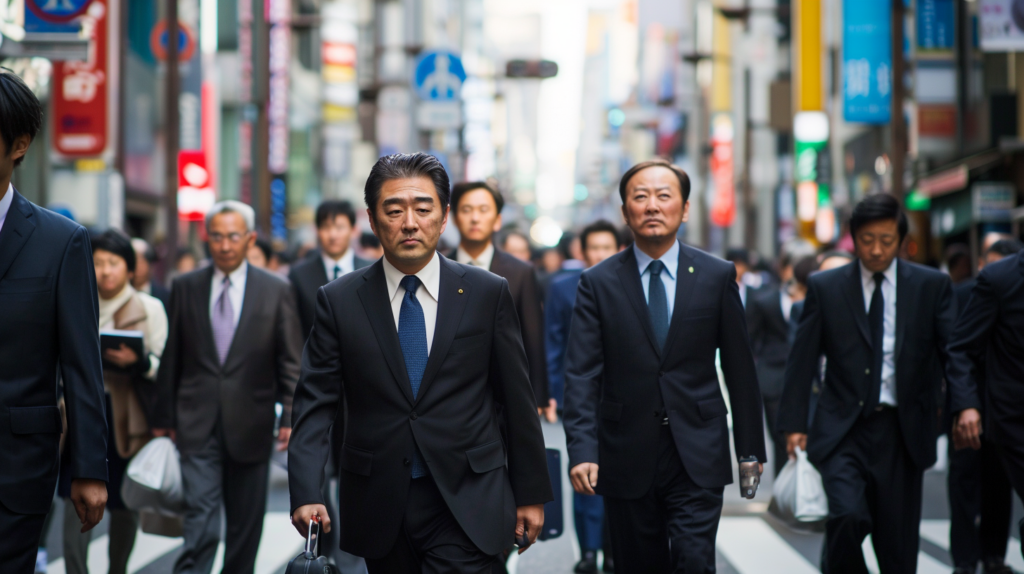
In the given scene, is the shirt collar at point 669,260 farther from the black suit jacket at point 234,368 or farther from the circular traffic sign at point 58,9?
the circular traffic sign at point 58,9

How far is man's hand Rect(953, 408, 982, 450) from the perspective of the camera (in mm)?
5375

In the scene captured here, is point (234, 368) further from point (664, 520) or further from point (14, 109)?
point (14, 109)

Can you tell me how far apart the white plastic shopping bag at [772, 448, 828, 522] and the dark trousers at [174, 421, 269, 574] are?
8.77ft

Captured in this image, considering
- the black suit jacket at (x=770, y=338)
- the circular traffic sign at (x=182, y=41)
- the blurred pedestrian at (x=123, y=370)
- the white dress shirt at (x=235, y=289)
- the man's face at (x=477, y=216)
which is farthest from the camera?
the circular traffic sign at (x=182, y=41)

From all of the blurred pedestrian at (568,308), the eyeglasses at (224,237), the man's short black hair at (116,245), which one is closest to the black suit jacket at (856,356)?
the blurred pedestrian at (568,308)

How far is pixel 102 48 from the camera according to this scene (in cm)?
1664

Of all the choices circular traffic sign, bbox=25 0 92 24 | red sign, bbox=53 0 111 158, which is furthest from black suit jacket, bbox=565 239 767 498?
red sign, bbox=53 0 111 158

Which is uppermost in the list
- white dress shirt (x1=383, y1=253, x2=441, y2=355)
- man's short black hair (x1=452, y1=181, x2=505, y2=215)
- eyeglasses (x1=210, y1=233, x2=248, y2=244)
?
man's short black hair (x1=452, y1=181, x2=505, y2=215)

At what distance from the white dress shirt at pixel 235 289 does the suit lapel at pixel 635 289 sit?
221 cm

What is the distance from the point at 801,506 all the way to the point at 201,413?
3.07 m

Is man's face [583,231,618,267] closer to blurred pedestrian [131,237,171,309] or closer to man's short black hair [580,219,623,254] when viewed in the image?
man's short black hair [580,219,623,254]

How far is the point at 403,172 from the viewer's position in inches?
153

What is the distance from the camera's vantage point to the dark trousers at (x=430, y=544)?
376 cm

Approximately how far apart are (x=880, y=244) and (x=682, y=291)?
4.32ft
